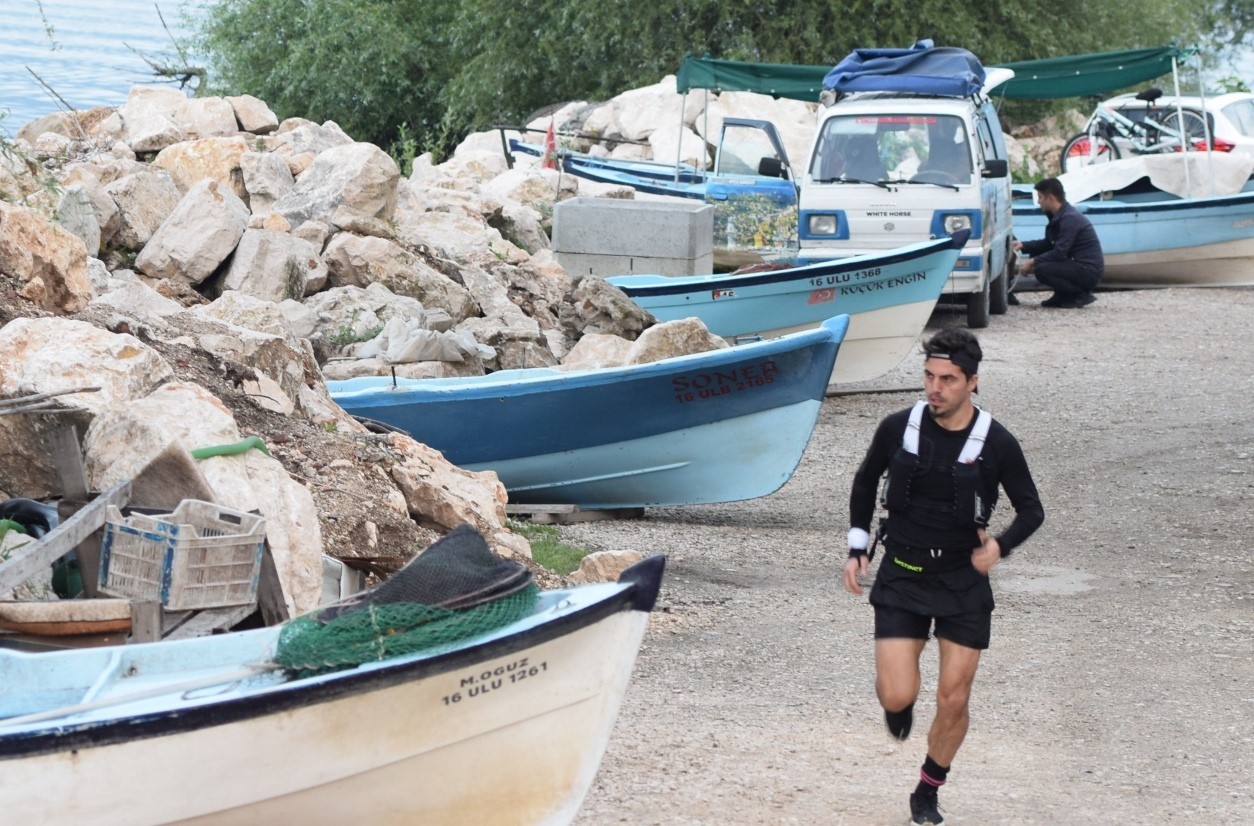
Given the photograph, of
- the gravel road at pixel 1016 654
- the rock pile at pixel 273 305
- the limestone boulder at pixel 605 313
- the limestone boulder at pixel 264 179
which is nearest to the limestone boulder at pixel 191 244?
the rock pile at pixel 273 305

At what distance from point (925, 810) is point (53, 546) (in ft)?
9.32

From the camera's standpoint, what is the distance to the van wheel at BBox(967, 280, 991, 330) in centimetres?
1744

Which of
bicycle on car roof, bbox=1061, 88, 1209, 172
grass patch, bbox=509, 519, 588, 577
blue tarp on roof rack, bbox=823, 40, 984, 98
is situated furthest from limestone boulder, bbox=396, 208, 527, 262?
bicycle on car roof, bbox=1061, 88, 1209, 172

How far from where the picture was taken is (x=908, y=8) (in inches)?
1126

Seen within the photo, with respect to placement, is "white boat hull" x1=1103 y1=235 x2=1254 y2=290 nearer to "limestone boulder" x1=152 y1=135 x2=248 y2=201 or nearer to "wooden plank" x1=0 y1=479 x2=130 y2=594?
"limestone boulder" x1=152 y1=135 x2=248 y2=201

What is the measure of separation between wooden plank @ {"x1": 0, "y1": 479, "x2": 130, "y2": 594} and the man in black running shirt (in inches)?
97.6

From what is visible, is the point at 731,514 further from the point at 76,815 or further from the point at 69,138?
the point at 69,138

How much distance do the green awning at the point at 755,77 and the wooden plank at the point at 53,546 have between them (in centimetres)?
1465

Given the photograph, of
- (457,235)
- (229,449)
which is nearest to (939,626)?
(229,449)

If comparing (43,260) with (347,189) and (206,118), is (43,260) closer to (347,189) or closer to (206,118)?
(347,189)

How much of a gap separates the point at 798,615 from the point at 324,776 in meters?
4.04

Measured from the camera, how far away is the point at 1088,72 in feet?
66.7

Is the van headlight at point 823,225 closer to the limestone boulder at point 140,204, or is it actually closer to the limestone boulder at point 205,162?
the limestone boulder at point 205,162

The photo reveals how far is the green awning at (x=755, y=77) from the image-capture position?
19281 millimetres
